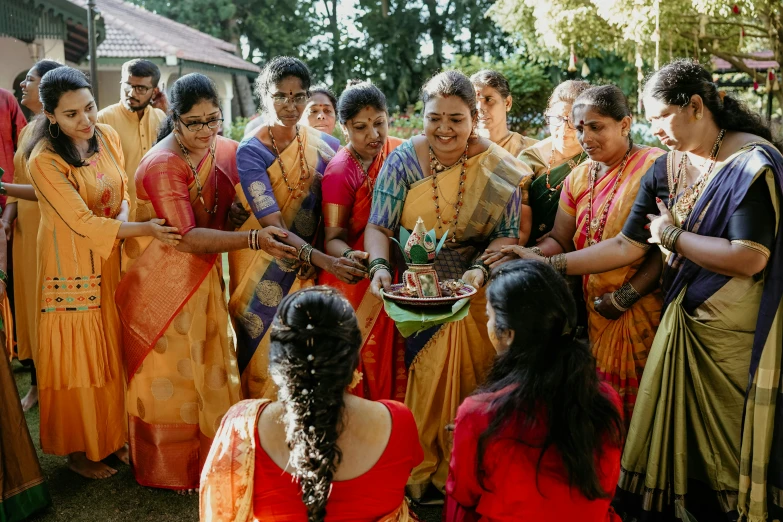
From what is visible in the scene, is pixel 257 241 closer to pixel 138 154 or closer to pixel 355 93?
pixel 355 93

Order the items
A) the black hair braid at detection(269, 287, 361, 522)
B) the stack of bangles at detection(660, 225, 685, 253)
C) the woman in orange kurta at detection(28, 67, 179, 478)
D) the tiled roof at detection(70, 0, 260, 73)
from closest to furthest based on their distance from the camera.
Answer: the black hair braid at detection(269, 287, 361, 522), the stack of bangles at detection(660, 225, 685, 253), the woman in orange kurta at detection(28, 67, 179, 478), the tiled roof at detection(70, 0, 260, 73)

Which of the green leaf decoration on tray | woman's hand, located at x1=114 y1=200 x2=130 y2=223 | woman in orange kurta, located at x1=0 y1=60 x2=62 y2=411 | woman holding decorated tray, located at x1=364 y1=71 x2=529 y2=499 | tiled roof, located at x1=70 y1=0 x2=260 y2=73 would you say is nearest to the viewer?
the green leaf decoration on tray

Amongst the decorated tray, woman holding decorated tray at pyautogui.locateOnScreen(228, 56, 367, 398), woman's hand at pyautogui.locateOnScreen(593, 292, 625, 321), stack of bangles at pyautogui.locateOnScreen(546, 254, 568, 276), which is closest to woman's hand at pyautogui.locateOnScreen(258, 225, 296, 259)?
woman holding decorated tray at pyautogui.locateOnScreen(228, 56, 367, 398)

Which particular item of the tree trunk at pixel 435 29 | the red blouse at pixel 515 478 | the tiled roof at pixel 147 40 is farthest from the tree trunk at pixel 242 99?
the red blouse at pixel 515 478

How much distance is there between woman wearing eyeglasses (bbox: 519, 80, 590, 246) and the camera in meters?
4.27

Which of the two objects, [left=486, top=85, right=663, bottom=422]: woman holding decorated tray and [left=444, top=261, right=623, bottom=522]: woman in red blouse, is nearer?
Answer: [left=444, top=261, right=623, bottom=522]: woman in red blouse

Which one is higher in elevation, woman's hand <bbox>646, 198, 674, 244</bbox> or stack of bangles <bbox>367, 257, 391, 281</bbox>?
woman's hand <bbox>646, 198, 674, 244</bbox>

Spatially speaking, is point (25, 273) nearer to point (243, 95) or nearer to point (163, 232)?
point (163, 232)

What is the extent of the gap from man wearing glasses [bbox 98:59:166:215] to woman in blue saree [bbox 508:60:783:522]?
12.0ft

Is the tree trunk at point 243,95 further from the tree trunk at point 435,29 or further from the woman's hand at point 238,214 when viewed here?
the woman's hand at point 238,214

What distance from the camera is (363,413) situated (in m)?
2.25

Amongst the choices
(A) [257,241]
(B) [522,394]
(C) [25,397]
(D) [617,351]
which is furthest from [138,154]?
(B) [522,394]

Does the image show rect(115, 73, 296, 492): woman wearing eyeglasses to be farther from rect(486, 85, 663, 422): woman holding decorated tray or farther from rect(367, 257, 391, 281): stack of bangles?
rect(486, 85, 663, 422): woman holding decorated tray

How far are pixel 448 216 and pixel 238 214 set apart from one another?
1.19 meters
